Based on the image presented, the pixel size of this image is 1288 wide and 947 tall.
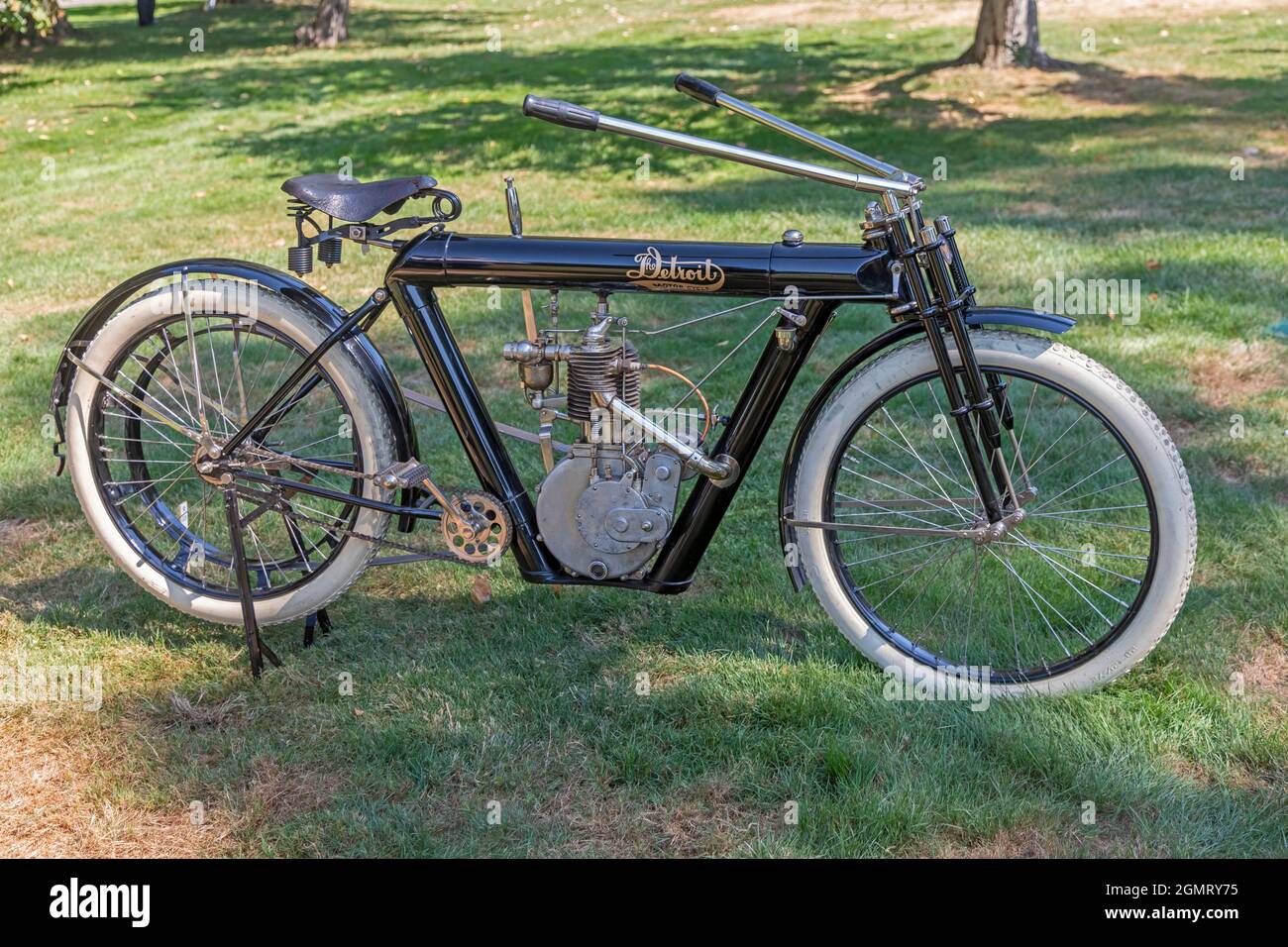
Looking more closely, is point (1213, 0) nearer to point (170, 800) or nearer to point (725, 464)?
point (725, 464)

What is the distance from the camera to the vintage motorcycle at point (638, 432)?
3232mm

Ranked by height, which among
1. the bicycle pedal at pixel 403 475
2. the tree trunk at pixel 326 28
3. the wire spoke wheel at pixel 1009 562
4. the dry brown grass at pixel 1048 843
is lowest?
the dry brown grass at pixel 1048 843

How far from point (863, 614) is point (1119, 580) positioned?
963mm

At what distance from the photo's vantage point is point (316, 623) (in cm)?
400

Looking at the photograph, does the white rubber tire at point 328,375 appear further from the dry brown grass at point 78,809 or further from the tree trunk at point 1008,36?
the tree trunk at point 1008,36

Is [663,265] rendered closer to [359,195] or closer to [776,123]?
[776,123]

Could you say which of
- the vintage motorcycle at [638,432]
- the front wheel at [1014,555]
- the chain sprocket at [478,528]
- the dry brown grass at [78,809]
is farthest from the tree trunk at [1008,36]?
the dry brown grass at [78,809]

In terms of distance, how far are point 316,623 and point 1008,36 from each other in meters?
11.0

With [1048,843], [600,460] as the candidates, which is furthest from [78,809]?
[1048,843]

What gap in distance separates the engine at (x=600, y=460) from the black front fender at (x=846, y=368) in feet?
0.94

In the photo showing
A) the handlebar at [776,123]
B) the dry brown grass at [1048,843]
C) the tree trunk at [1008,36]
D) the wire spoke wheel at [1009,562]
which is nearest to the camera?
the dry brown grass at [1048,843]

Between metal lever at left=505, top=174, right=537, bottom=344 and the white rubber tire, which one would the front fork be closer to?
metal lever at left=505, top=174, right=537, bottom=344

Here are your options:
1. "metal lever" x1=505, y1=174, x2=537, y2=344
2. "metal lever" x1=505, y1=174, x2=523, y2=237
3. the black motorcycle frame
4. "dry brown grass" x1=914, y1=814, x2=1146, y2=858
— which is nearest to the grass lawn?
"dry brown grass" x1=914, y1=814, x2=1146, y2=858

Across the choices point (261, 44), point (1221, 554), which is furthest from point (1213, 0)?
point (1221, 554)
